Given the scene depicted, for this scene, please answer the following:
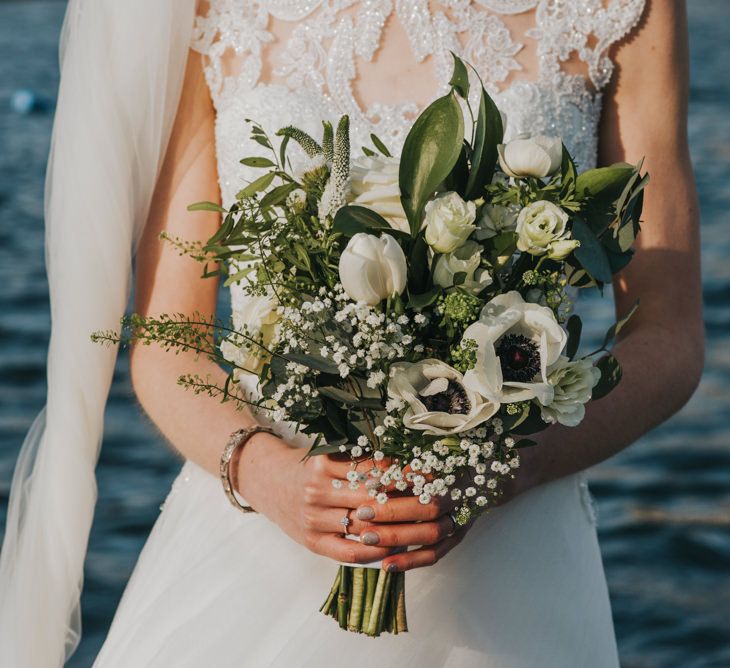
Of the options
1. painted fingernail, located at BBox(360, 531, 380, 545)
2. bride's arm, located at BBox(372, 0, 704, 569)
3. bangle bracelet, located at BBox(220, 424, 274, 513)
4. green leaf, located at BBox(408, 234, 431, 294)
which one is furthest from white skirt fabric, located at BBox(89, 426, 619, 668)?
green leaf, located at BBox(408, 234, 431, 294)

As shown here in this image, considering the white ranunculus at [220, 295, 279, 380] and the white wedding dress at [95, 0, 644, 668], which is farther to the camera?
the white wedding dress at [95, 0, 644, 668]

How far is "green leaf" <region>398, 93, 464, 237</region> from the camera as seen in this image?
1.85 metres

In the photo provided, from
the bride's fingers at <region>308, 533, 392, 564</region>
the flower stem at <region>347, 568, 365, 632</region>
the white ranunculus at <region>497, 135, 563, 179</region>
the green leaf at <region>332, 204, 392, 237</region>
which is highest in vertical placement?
the white ranunculus at <region>497, 135, 563, 179</region>

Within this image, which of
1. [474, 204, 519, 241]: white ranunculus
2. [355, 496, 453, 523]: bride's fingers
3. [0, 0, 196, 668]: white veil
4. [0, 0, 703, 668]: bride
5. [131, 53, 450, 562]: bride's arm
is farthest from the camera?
[0, 0, 196, 668]: white veil

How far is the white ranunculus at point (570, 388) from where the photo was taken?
1.85 m

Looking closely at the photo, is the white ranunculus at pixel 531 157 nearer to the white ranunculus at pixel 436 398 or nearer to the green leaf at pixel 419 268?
the green leaf at pixel 419 268

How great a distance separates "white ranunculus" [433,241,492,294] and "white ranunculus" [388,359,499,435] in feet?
0.41

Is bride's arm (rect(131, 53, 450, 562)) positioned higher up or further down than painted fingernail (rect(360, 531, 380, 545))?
higher up

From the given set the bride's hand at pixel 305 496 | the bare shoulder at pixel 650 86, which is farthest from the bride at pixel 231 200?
the bride's hand at pixel 305 496

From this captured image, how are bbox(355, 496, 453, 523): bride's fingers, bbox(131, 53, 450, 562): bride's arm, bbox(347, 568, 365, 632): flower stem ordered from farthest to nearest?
bbox(131, 53, 450, 562): bride's arm, bbox(347, 568, 365, 632): flower stem, bbox(355, 496, 453, 523): bride's fingers

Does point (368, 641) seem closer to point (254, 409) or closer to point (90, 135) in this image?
point (254, 409)

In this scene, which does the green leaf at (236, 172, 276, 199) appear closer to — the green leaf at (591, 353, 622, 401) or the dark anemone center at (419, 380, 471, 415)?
the dark anemone center at (419, 380, 471, 415)

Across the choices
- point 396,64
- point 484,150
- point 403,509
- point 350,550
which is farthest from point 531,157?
point 396,64

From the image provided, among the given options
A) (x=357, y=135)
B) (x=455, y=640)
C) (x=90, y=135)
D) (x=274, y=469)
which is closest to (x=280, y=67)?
(x=357, y=135)
